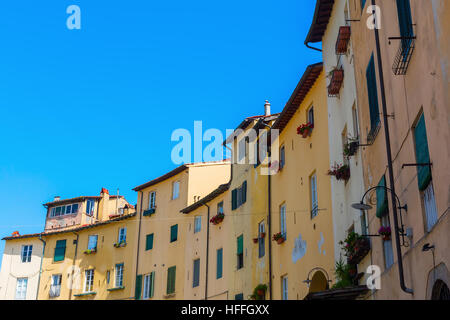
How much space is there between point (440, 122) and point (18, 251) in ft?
165

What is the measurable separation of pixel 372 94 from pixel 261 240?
50.8 feet

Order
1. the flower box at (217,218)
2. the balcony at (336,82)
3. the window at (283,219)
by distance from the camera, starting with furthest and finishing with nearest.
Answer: the flower box at (217,218)
the window at (283,219)
the balcony at (336,82)

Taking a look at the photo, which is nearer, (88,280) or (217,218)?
(217,218)

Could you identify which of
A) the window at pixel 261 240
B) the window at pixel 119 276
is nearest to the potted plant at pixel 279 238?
the window at pixel 261 240

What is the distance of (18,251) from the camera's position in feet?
182

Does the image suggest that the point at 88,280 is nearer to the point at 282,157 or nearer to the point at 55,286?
the point at 55,286

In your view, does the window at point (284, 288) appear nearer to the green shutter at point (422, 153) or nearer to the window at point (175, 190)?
the green shutter at point (422, 153)

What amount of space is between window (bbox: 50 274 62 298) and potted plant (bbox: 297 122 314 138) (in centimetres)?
3301

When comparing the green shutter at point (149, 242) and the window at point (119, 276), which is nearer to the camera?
the green shutter at point (149, 242)

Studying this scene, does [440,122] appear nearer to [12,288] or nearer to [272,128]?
[272,128]

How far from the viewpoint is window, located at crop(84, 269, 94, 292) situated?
49.7 m

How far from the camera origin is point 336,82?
2133cm

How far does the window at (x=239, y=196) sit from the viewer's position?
111ft

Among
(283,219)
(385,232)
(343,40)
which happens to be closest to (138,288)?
(283,219)
